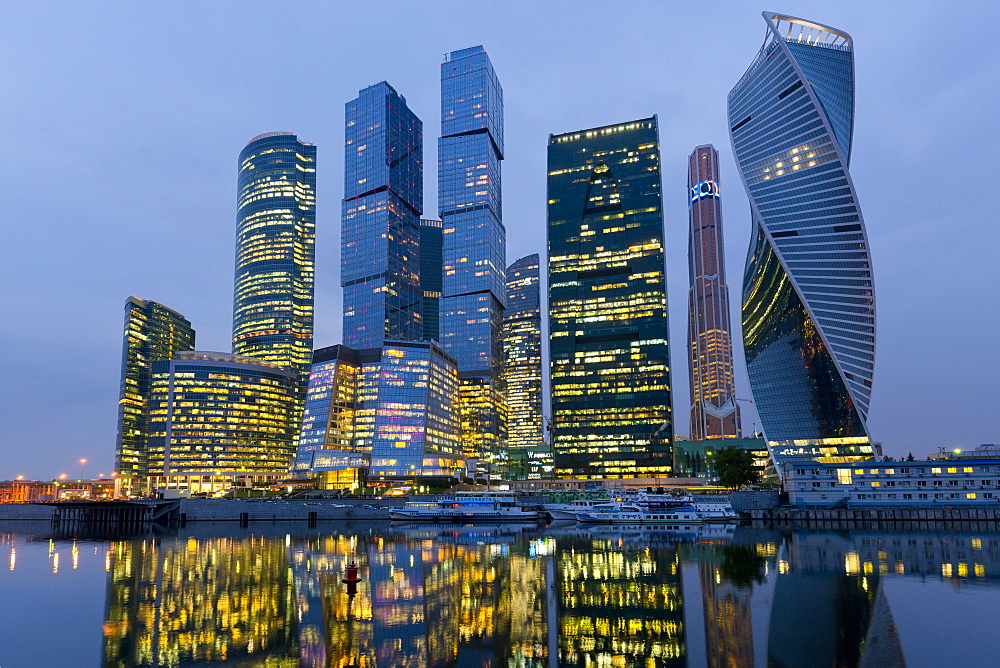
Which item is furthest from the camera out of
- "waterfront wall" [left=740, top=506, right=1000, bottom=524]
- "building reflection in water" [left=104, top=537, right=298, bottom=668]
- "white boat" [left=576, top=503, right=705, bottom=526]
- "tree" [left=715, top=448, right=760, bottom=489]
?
"tree" [left=715, top=448, right=760, bottom=489]

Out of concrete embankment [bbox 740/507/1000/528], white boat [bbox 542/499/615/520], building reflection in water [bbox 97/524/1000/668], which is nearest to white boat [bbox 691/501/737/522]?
concrete embankment [bbox 740/507/1000/528]

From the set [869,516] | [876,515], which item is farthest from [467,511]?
[876,515]

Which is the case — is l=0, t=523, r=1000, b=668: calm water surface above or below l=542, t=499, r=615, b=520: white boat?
above

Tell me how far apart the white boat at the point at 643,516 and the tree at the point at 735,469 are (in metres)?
45.9

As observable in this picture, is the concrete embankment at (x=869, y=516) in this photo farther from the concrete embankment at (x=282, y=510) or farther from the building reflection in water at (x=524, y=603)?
the concrete embankment at (x=282, y=510)

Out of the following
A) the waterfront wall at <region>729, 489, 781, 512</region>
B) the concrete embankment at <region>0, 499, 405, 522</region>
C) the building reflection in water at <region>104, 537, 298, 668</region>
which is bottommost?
the concrete embankment at <region>0, 499, 405, 522</region>

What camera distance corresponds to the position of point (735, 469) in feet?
582

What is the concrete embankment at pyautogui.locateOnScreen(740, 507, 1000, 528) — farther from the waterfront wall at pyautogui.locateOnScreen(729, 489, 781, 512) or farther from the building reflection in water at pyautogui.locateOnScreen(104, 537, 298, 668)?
the building reflection in water at pyautogui.locateOnScreen(104, 537, 298, 668)

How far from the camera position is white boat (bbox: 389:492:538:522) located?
5753 inches

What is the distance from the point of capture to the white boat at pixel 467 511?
479 ft

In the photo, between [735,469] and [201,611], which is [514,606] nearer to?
[201,611]

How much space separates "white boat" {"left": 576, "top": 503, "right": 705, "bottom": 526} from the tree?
4593cm

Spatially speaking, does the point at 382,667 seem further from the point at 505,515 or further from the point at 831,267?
the point at 831,267

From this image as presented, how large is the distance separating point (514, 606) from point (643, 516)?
298 ft
